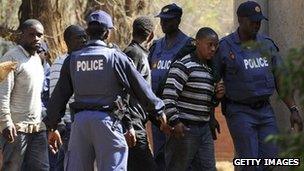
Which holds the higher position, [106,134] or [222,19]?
[106,134]

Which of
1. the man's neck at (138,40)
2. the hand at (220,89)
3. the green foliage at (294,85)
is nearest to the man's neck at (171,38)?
the man's neck at (138,40)

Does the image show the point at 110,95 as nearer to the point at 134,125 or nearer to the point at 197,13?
the point at 134,125

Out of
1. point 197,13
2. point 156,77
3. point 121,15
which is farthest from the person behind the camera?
point 197,13

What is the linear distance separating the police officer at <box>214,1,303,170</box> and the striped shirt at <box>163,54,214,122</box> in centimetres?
18

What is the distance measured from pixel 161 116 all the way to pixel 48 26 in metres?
5.91

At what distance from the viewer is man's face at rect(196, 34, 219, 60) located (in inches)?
314

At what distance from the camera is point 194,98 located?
800cm

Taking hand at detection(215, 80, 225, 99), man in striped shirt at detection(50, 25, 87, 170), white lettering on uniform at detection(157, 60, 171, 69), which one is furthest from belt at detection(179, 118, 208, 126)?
man in striped shirt at detection(50, 25, 87, 170)

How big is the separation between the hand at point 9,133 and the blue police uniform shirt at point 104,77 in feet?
3.88

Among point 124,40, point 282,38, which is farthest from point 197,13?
point 282,38

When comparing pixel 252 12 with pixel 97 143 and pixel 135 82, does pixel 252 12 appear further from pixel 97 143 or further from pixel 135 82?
pixel 97 143

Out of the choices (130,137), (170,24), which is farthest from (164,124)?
(170,24)

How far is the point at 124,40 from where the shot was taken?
14.9 m

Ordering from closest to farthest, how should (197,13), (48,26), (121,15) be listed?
(48,26)
(121,15)
(197,13)
